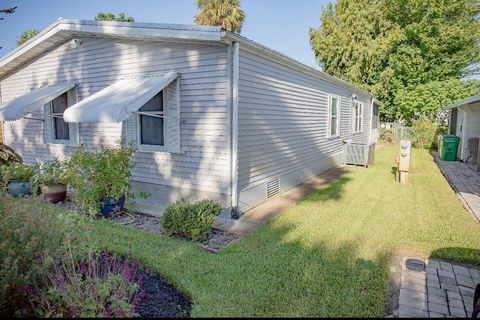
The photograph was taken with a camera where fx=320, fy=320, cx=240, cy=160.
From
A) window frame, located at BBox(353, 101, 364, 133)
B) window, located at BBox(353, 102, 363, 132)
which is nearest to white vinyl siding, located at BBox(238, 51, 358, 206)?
window frame, located at BBox(353, 101, 364, 133)

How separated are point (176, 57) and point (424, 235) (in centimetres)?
595

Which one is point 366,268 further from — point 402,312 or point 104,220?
point 104,220

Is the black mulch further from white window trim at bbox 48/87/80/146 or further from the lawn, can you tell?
white window trim at bbox 48/87/80/146

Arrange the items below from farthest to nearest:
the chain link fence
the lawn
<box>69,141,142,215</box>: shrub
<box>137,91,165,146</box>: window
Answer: the chain link fence, <box>137,91,165,146</box>: window, <box>69,141,142,215</box>: shrub, the lawn

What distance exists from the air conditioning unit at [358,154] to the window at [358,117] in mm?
2614

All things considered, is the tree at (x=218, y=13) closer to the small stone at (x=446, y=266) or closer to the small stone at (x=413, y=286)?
the small stone at (x=446, y=266)

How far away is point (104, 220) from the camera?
6.51 metres

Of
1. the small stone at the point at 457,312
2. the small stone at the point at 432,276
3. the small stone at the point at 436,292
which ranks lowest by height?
the small stone at the point at 457,312

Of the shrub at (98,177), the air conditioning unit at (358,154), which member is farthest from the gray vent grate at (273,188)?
the air conditioning unit at (358,154)

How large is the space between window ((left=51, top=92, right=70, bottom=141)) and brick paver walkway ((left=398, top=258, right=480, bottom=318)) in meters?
9.27

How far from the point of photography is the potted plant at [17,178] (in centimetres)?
805

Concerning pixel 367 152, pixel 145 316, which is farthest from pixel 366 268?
pixel 367 152

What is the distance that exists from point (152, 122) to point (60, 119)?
12.8ft

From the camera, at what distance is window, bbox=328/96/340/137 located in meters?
12.5
